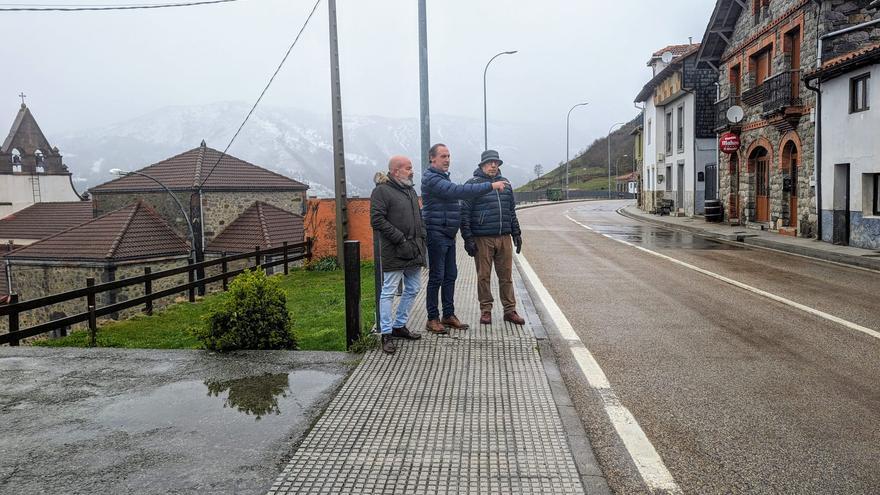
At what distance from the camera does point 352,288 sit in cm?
641

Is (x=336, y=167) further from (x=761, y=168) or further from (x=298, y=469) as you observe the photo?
(x=761, y=168)

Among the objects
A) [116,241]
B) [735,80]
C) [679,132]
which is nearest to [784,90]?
[735,80]

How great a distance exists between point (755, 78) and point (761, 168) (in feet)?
10.7

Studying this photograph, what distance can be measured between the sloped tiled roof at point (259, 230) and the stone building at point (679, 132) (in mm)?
20067

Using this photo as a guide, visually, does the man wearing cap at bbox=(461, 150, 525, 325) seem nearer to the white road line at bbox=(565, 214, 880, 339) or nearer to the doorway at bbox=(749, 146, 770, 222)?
the white road line at bbox=(565, 214, 880, 339)

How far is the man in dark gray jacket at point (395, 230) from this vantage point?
20.9 feet

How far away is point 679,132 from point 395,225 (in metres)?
33.3

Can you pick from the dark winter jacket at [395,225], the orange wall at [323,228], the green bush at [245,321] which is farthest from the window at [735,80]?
the green bush at [245,321]

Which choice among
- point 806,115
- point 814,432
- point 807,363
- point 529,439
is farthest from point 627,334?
point 806,115

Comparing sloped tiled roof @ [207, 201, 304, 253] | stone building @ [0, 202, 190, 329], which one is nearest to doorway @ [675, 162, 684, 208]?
sloped tiled roof @ [207, 201, 304, 253]

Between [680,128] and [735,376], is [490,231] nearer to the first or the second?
[735,376]

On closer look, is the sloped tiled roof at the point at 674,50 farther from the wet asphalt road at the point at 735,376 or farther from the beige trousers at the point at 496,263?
the beige trousers at the point at 496,263

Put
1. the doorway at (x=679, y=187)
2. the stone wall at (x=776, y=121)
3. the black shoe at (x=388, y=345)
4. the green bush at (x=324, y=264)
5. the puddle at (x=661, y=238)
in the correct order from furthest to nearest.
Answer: the doorway at (x=679, y=187)
the stone wall at (x=776, y=121)
the puddle at (x=661, y=238)
the green bush at (x=324, y=264)
the black shoe at (x=388, y=345)

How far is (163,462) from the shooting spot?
3865mm
